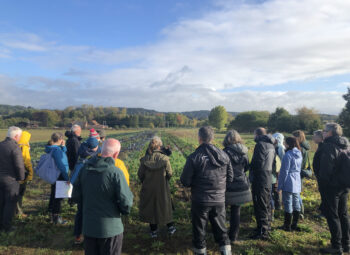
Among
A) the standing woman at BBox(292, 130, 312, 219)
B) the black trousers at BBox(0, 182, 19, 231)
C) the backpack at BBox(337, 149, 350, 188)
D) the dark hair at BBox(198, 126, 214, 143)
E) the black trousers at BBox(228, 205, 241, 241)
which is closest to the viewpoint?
the dark hair at BBox(198, 126, 214, 143)

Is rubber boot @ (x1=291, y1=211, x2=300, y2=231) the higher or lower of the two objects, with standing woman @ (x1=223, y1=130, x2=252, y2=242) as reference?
lower

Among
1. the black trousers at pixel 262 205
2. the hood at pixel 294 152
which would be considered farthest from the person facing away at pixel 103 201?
the hood at pixel 294 152

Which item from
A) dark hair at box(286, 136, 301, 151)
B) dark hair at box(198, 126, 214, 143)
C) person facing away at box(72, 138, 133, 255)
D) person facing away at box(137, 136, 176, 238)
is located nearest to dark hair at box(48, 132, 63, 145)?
person facing away at box(137, 136, 176, 238)

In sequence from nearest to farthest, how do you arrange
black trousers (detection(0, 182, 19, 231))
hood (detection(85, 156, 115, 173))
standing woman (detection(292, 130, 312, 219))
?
hood (detection(85, 156, 115, 173)) < black trousers (detection(0, 182, 19, 231)) < standing woman (detection(292, 130, 312, 219))

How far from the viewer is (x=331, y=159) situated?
3.87 m

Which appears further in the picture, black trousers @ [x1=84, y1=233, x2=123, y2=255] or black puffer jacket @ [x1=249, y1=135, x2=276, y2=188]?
black puffer jacket @ [x1=249, y1=135, x2=276, y2=188]

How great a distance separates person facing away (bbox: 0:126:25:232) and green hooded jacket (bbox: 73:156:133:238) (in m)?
2.70

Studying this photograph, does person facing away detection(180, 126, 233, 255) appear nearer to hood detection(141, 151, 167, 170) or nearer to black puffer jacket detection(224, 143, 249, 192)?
black puffer jacket detection(224, 143, 249, 192)

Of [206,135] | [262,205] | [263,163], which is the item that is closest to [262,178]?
[263,163]

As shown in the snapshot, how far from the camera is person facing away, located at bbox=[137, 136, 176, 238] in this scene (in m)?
4.32

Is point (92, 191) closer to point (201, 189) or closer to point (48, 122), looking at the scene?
point (201, 189)

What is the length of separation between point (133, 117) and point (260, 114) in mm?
53055

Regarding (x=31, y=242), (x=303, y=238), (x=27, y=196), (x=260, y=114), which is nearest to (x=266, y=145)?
(x=303, y=238)

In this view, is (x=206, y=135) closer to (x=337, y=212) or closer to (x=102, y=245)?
(x=102, y=245)
